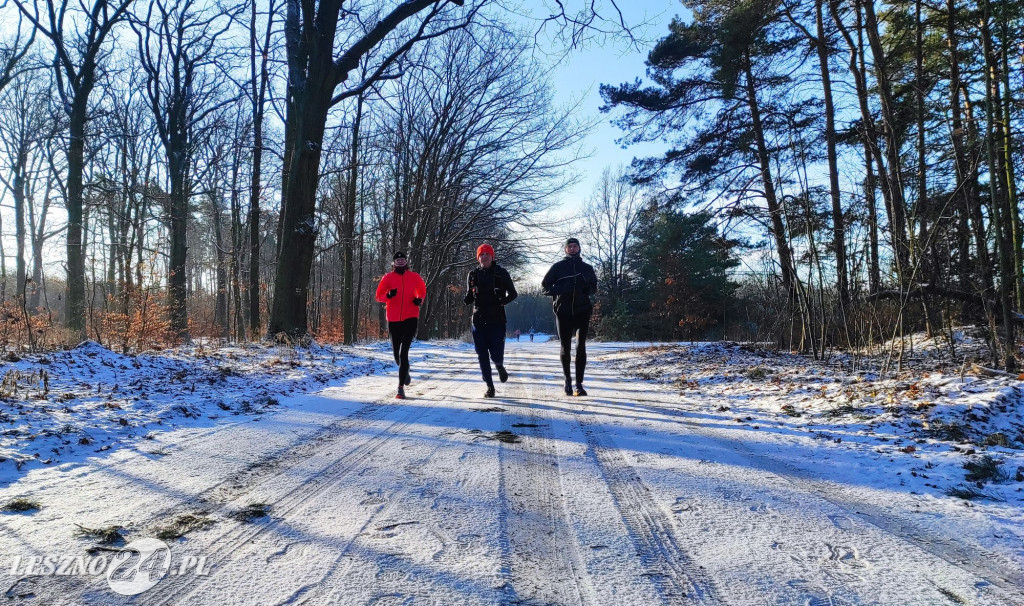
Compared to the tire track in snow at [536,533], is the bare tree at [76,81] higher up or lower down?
higher up

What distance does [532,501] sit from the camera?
2.48 m

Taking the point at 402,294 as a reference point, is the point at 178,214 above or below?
above

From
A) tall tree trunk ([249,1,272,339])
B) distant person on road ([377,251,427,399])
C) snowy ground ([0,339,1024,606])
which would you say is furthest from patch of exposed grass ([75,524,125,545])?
tall tree trunk ([249,1,272,339])

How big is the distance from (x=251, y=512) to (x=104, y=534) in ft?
1.73

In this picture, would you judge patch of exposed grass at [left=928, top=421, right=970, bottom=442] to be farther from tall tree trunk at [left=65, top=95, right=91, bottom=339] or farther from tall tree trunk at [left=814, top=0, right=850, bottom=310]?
tall tree trunk at [left=65, top=95, right=91, bottom=339]

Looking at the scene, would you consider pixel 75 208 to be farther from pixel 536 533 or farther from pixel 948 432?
pixel 948 432

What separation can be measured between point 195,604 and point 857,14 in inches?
536

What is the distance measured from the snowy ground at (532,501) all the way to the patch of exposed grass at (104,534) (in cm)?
2

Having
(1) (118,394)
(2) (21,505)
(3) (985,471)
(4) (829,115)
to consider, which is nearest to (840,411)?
(3) (985,471)

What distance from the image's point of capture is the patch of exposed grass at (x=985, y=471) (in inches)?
113

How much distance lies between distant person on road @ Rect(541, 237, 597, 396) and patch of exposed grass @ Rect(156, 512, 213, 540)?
14.5 ft

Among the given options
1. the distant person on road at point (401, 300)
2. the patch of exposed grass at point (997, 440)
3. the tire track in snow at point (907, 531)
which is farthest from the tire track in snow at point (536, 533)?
the patch of exposed grass at point (997, 440)

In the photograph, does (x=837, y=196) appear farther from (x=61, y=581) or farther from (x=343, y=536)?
(x=61, y=581)

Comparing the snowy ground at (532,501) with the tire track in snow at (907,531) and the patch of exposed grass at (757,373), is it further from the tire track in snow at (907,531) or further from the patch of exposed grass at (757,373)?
the patch of exposed grass at (757,373)
